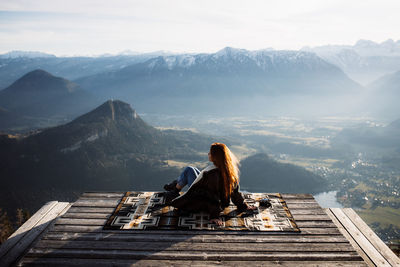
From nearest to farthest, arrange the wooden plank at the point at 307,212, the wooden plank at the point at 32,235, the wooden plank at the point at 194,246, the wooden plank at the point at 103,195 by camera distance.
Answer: the wooden plank at the point at 194,246
the wooden plank at the point at 32,235
the wooden plank at the point at 307,212
the wooden plank at the point at 103,195

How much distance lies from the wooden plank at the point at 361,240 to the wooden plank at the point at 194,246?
143 centimetres

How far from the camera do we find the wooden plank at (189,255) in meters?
7.00

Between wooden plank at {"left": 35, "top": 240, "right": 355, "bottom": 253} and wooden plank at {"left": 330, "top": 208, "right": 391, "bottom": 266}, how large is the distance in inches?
56.3

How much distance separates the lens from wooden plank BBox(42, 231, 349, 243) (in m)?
7.75

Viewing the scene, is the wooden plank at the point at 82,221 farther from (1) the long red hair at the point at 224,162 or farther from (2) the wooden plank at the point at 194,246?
(1) the long red hair at the point at 224,162

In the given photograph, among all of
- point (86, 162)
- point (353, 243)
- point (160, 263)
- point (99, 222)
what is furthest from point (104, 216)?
point (86, 162)

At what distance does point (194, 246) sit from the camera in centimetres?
743

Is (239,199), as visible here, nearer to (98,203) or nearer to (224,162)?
(224,162)

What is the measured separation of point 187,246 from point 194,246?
17 centimetres

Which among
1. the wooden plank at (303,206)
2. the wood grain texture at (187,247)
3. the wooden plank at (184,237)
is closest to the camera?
the wood grain texture at (187,247)

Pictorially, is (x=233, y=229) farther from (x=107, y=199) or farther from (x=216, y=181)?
(x=107, y=199)

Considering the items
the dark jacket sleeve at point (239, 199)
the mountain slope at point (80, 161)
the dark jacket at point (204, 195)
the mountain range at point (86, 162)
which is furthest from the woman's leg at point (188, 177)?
the mountain range at point (86, 162)

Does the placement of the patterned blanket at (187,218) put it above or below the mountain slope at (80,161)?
above

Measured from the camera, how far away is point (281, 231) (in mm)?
8219
